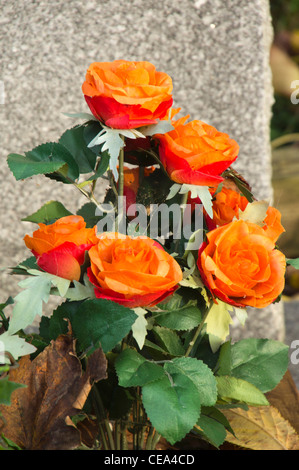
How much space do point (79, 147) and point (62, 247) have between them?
0.14 m

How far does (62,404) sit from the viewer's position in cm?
42

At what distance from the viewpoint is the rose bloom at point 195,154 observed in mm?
450

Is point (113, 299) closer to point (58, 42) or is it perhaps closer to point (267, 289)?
point (267, 289)

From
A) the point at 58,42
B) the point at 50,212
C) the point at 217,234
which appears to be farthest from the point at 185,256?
the point at 58,42

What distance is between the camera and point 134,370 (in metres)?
0.43

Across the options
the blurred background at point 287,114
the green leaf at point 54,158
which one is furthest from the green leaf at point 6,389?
the blurred background at point 287,114

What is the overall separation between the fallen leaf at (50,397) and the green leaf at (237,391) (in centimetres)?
15

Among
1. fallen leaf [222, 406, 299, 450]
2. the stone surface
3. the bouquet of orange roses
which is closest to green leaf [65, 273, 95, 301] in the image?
the bouquet of orange roses

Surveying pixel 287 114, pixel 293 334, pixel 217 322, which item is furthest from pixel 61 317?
pixel 287 114

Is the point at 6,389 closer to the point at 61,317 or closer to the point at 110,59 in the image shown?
the point at 61,317

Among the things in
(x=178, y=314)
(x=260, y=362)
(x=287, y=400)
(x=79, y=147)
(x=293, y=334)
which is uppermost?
(x=79, y=147)

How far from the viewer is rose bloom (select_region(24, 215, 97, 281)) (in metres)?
0.42

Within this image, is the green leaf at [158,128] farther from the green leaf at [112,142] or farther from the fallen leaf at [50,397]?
the fallen leaf at [50,397]

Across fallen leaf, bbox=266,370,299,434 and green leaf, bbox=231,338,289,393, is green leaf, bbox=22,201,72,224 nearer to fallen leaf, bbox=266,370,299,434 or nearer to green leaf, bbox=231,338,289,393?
green leaf, bbox=231,338,289,393
